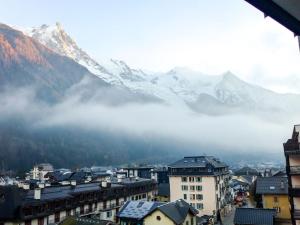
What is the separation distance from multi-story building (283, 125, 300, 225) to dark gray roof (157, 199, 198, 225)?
17037 millimetres

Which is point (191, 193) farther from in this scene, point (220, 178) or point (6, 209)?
point (6, 209)

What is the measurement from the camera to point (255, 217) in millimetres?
43000

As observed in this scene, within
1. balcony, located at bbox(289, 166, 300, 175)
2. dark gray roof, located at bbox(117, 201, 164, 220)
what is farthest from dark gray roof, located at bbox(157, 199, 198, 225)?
balcony, located at bbox(289, 166, 300, 175)

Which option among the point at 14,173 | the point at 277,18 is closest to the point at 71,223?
the point at 277,18

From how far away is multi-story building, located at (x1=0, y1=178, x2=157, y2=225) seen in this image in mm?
45594

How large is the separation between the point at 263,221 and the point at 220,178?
126ft

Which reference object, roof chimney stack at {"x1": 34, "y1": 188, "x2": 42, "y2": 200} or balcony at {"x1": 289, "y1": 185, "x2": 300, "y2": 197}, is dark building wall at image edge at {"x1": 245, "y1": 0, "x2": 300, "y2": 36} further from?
roof chimney stack at {"x1": 34, "y1": 188, "x2": 42, "y2": 200}

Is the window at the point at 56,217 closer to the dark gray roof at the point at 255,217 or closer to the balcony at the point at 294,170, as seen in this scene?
the dark gray roof at the point at 255,217

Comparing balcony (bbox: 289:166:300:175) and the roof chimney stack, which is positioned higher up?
balcony (bbox: 289:166:300:175)

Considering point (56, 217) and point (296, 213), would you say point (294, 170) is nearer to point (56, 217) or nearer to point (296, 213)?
point (296, 213)

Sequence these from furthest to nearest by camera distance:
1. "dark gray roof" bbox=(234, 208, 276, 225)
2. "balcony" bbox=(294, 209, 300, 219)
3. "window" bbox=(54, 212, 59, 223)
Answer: "window" bbox=(54, 212, 59, 223) → "dark gray roof" bbox=(234, 208, 276, 225) → "balcony" bbox=(294, 209, 300, 219)

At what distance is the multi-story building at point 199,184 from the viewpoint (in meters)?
74.8

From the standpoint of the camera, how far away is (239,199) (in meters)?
96.6

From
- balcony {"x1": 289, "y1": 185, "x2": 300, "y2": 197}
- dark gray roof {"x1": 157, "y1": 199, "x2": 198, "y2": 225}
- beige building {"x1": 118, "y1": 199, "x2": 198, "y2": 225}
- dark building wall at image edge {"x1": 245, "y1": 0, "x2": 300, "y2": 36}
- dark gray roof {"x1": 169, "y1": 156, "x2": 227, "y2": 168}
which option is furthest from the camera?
dark gray roof {"x1": 169, "y1": 156, "x2": 227, "y2": 168}
